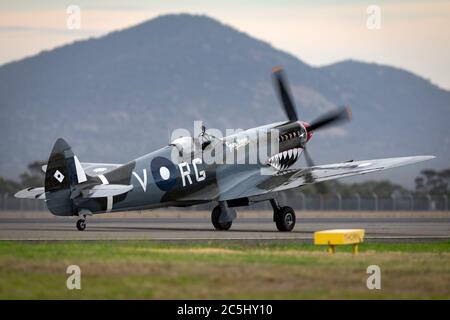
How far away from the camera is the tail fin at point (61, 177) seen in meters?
35.3

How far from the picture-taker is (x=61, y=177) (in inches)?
1394

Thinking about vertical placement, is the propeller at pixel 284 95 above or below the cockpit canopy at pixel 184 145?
above

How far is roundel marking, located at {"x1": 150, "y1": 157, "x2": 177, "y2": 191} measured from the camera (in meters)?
37.2

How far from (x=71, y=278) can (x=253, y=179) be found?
17.2 meters

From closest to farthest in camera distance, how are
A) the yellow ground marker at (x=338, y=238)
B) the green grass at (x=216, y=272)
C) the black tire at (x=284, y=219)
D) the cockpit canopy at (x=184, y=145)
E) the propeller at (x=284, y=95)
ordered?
the green grass at (x=216, y=272)
the yellow ground marker at (x=338, y=238)
the cockpit canopy at (x=184, y=145)
the black tire at (x=284, y=219)
the propeller at (x=284, y=95)

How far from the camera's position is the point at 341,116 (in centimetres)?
4353

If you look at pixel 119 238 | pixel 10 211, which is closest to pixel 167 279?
pixel 119 238

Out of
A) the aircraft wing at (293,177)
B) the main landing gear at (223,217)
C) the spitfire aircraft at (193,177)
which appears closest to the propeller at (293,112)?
the spitfire aircraft at (193,177)

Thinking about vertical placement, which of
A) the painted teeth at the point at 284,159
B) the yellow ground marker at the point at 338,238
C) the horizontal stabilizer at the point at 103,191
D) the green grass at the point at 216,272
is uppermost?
the painted teeth at the point at 284,159

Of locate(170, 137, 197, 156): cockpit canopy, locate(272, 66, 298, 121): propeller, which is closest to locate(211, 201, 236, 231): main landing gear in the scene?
locate(170, 137, 197, 156): cockpit canopy

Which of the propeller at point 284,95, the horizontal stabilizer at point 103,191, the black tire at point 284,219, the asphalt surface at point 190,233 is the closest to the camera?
the asphalt surface at point 190,233

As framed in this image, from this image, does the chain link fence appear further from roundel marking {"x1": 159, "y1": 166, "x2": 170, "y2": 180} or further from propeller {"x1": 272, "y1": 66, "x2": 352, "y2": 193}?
roundel marking {"x1": 159, "y1": 166, "x2": 170, "y2": 180}

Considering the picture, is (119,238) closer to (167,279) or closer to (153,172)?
(153,172)

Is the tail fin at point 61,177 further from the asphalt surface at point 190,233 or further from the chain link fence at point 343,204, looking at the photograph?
the chain link fence at point 343,204
